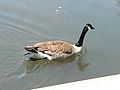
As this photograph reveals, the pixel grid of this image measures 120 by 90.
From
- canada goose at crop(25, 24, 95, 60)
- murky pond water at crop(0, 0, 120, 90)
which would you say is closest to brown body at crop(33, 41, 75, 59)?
canada goose at crop(25, 24, 95, 60)

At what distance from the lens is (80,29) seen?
645 cm

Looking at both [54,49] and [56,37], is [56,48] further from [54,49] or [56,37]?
[56,37]

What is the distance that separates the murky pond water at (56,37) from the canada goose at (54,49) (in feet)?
0.42

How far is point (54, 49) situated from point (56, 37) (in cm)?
62

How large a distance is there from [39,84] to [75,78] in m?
0.72

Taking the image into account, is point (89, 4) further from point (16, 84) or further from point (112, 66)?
point (16, 84)

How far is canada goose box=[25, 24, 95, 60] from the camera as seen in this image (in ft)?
17.7

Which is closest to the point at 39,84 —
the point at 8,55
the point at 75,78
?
the point at 75,78

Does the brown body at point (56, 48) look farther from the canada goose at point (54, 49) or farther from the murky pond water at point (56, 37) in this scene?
the murky pond water at point (56, 37)

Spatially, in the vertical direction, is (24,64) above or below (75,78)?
above

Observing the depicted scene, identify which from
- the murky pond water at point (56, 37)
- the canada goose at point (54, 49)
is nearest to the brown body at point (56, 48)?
the canada goose at point (54, 49)

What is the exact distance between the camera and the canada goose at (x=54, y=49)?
5.40 metres

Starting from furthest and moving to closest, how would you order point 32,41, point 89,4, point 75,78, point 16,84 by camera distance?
point 89,4, point 32,41, point 75,78, point 16,84

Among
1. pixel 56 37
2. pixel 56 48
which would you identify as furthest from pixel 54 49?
pixel 56 37
